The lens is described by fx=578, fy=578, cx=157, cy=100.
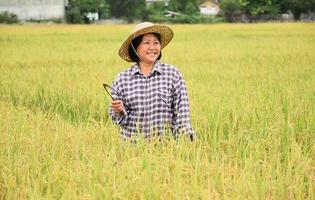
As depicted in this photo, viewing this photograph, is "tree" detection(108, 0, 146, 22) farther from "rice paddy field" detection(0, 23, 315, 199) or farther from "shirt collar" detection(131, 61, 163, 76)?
"shirt collar" detection(131, 61, 163, 76)

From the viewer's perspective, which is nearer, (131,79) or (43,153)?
(43,153)

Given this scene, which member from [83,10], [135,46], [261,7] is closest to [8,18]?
[83,10]

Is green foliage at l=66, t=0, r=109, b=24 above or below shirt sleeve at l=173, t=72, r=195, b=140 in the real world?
below

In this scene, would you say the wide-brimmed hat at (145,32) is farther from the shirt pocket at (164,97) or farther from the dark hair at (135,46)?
the shirt pocket at (164,97)

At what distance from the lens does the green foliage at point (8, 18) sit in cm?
3672

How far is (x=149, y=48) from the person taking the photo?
324cm

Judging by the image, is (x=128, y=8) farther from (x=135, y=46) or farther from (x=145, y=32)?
(x=145, y=32)

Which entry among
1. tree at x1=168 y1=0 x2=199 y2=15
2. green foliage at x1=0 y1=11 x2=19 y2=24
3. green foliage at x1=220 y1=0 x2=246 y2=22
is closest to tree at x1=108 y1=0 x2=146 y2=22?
tree at x1=168 y1=0 x2=199 y2=15

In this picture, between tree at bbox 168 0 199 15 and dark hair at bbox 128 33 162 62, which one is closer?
dark hair at bbox 128 33 162 62

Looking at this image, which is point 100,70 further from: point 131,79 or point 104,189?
point 104,189

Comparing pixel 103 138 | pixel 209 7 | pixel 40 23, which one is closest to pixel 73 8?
pixel 40 23

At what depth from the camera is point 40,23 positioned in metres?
38.5

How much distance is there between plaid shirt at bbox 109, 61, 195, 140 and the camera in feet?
10.9

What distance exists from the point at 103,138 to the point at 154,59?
2.10ft
